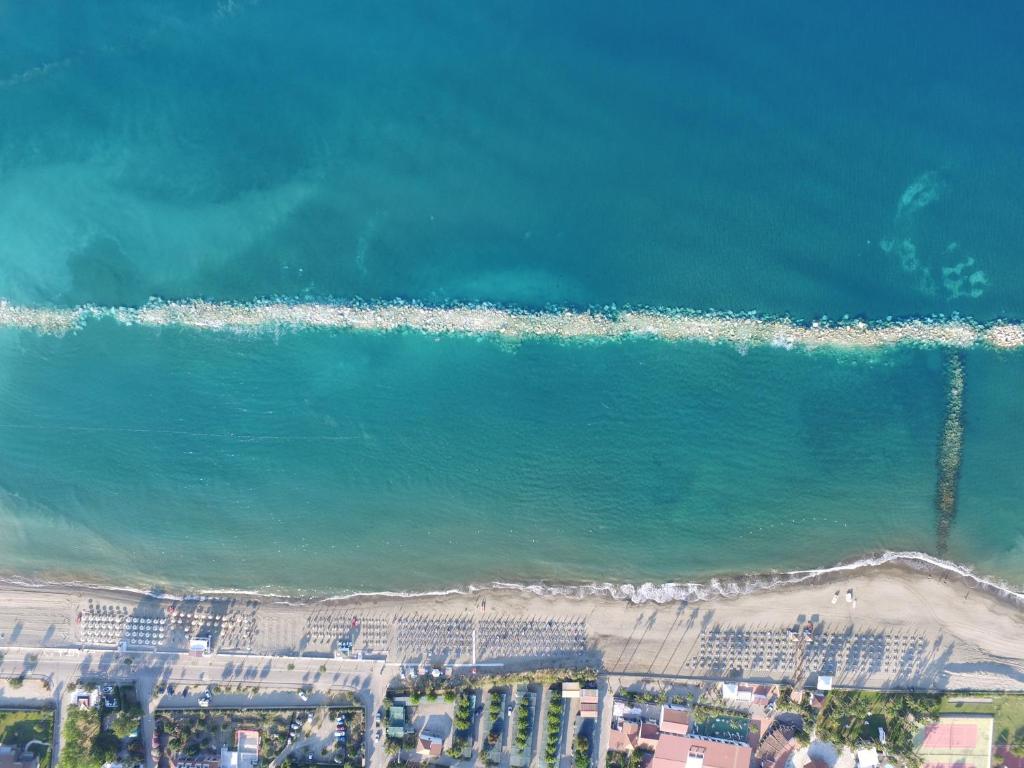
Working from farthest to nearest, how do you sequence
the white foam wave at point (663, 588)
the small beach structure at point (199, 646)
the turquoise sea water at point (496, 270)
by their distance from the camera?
the white foam wave at point (663, 588) < the small beach structure at point (199, 646) < the turquoise sea water at point (496, 270)

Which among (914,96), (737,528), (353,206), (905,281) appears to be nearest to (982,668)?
(737,528)

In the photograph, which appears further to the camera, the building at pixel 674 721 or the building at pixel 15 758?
the building at pixel 674 721

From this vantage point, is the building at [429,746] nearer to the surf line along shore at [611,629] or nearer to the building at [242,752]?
the surf line along shore at [611,629]

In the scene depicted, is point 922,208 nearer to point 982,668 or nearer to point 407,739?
point 982,668

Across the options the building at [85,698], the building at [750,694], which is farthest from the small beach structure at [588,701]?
the building at [85,698]

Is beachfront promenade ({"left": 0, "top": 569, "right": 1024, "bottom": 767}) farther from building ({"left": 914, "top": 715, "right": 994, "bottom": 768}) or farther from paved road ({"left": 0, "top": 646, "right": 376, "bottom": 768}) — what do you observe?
building ({"left": 914, "top": 715, "right": 994, "bottom": 768})

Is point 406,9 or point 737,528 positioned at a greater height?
point 406,9

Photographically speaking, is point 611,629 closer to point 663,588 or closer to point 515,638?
point 663,588
